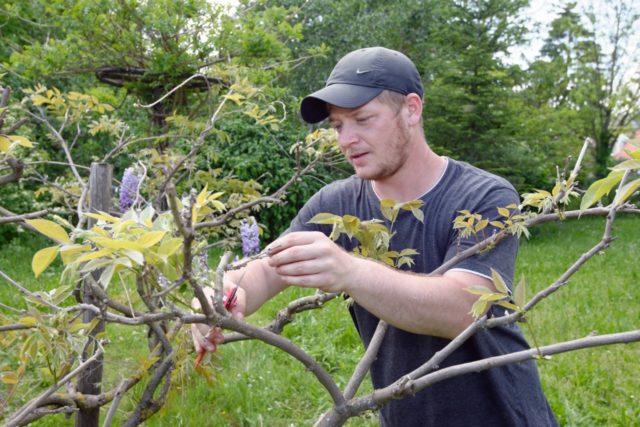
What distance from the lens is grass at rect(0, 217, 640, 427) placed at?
3.47 meters

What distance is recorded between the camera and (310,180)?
30.9 ft

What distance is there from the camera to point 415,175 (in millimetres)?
2025

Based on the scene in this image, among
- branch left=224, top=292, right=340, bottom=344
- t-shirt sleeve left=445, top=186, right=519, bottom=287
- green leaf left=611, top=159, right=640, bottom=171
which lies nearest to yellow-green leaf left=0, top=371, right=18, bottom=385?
branch left=224, top=292, right=340, bottom=344

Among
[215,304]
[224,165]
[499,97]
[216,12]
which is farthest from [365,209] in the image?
[499,97]

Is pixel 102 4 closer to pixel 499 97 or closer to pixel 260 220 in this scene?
pixel 260 220

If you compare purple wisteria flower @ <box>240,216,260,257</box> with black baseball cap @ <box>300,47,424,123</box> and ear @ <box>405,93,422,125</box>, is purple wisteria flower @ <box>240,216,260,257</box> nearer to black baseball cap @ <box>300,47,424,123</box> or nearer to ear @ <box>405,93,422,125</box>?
black baseball cap @ <box>300,47,424,123</box>

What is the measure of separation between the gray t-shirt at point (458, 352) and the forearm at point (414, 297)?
0.29 meters

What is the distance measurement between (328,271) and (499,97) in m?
10.4

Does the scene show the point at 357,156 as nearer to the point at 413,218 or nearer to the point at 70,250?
the point at 413,218

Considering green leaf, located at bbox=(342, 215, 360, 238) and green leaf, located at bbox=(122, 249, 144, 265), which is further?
green leaf, located at bbox=(342, 215, 360, 238)

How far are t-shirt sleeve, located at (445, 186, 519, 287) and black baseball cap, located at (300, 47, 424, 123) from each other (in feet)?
1.43

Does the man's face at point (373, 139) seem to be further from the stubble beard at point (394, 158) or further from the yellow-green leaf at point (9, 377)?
the yellow-green leaf at point (9, 377)

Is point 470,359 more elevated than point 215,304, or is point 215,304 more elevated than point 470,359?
point 215,304

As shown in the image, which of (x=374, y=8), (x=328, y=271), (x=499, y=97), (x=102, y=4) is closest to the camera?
(x=328, y=271)
